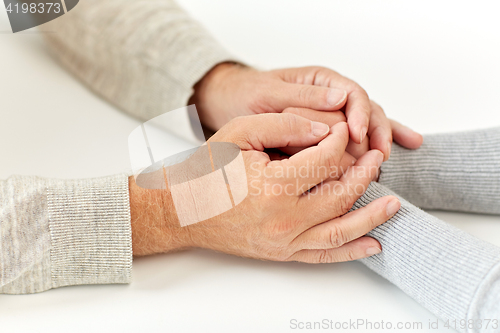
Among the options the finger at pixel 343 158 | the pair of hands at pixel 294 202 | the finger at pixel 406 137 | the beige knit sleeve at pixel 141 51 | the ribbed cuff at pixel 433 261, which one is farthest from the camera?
the beige knit sleeve at pixel 141 51

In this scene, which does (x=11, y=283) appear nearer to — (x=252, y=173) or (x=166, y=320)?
(x=166, y=320)

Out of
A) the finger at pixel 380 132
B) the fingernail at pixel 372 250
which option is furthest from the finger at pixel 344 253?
the finger at pixel 380 132

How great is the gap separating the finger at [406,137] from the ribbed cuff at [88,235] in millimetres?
634

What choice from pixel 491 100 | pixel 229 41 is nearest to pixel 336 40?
pixel 229 41

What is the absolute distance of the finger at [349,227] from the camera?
0.78 meters

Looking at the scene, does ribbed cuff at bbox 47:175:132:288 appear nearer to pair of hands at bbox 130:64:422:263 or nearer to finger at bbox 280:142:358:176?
pair of hands at bbox 130:64:422:263

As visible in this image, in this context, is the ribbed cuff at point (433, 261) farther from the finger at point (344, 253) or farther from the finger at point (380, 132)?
the finger at point (380, 132)

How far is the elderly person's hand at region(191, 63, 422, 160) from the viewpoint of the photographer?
37.1 inches

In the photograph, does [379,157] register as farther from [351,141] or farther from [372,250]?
[372,250]

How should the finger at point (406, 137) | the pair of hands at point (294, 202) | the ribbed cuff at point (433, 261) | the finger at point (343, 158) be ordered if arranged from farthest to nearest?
the finger at point (406, 137) → the finger at point (343, 158) → the pair of hands at point (294, 202) → the ribbed cuff at point (433, 261)

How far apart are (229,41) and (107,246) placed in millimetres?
1070

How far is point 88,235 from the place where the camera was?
777mm

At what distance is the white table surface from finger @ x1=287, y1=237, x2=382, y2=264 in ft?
0.11

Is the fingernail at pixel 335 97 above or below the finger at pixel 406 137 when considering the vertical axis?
above
